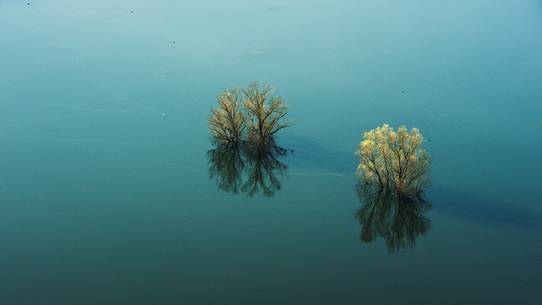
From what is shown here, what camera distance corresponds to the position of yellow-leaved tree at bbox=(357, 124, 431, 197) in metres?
24.2

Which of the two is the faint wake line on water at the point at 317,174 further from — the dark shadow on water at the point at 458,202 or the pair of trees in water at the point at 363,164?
the pair of trees in water at the point at 363,164

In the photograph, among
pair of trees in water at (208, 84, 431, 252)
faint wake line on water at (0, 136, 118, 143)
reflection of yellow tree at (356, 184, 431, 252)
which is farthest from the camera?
faint wake line on water at (0, 136, 118, 143)

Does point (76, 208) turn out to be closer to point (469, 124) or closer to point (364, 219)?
point (364, 219)

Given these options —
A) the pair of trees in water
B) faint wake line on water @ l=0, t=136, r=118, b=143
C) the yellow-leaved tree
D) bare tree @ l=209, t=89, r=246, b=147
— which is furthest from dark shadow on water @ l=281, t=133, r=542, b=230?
faint wake line on water @ l=0, t=136, r=118, b=143

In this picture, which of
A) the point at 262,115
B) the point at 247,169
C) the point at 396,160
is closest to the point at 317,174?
the point at 247,169

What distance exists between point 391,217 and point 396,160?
244cm

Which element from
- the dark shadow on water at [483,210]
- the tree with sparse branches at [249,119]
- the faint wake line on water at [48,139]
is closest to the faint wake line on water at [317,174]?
the tree with sparse branches at [249,119]

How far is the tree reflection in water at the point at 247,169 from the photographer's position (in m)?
27.3

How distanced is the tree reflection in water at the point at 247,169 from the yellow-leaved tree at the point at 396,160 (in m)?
3.84

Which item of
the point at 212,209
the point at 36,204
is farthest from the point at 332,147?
the point at 36,204

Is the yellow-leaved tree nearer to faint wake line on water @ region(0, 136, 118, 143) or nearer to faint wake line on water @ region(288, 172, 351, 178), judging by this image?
faint wake line on water @ region(288, 172, 351, 178)

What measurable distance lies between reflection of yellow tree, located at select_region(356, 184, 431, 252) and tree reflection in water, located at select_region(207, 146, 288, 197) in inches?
142

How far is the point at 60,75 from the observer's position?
116 feet

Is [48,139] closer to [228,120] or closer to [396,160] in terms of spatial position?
[228,120]
